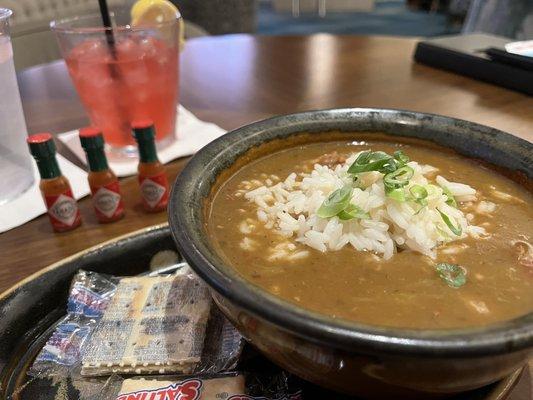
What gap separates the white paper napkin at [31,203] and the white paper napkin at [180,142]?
4.2 inches

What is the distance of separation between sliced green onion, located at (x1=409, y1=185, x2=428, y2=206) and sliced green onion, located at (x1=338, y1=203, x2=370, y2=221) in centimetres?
10

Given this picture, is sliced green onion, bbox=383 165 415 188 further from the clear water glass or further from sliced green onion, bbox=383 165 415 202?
the clear water glass

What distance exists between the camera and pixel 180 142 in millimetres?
1859

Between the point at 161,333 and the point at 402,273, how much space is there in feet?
1.60

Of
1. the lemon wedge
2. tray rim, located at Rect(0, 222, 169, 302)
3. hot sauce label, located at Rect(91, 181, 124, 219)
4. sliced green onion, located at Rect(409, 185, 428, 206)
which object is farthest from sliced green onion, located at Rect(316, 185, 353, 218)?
the lemon wedge

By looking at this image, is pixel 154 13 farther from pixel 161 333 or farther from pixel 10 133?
pixel 161 333

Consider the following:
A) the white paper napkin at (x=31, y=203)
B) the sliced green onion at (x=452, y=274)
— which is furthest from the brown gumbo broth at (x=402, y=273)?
the white paper napkin at (x=31, y=203)

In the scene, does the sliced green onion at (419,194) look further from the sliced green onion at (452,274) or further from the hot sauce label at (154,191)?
the hot sauce label at (154,191)

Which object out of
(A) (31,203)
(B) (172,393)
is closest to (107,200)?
(A) (31,203)

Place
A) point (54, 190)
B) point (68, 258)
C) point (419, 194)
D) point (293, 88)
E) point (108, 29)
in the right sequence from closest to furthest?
1. point (419, 194)
2. point (68, 258)
3. point (54, 190)
4. point (108, 29)
5. point (293, 88)

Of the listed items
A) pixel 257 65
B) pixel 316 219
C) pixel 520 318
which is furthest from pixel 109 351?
pixel 257 65

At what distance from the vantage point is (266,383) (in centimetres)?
92

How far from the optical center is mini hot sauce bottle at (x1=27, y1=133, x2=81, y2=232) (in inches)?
51.5

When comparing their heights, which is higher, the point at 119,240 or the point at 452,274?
the point at 452,274
